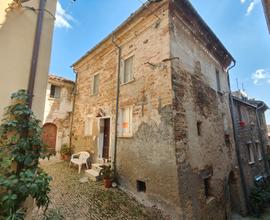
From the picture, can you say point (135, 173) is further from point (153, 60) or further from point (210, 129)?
point (153, 60)

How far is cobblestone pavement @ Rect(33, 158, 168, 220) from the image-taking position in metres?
4.55

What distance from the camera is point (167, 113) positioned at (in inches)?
207

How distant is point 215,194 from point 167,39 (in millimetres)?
6278

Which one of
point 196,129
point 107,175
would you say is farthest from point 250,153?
point 107,175

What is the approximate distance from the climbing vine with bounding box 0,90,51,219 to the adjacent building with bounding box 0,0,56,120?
0.65 feet

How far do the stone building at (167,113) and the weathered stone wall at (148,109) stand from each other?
0.03m

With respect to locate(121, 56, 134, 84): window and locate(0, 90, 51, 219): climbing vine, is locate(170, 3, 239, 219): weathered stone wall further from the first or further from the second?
locate(0, 90, 51, 219): climbing vine

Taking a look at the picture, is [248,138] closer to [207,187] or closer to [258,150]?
[258,150]

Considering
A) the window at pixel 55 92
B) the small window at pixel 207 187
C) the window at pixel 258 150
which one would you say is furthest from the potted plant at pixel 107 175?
the window at pixel 258 150

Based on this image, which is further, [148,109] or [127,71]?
[127,71]

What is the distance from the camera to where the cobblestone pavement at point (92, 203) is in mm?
4547

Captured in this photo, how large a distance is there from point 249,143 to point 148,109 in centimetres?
948

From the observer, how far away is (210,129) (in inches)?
280

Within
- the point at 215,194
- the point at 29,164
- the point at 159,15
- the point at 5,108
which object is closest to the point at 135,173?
the point at 215,194
